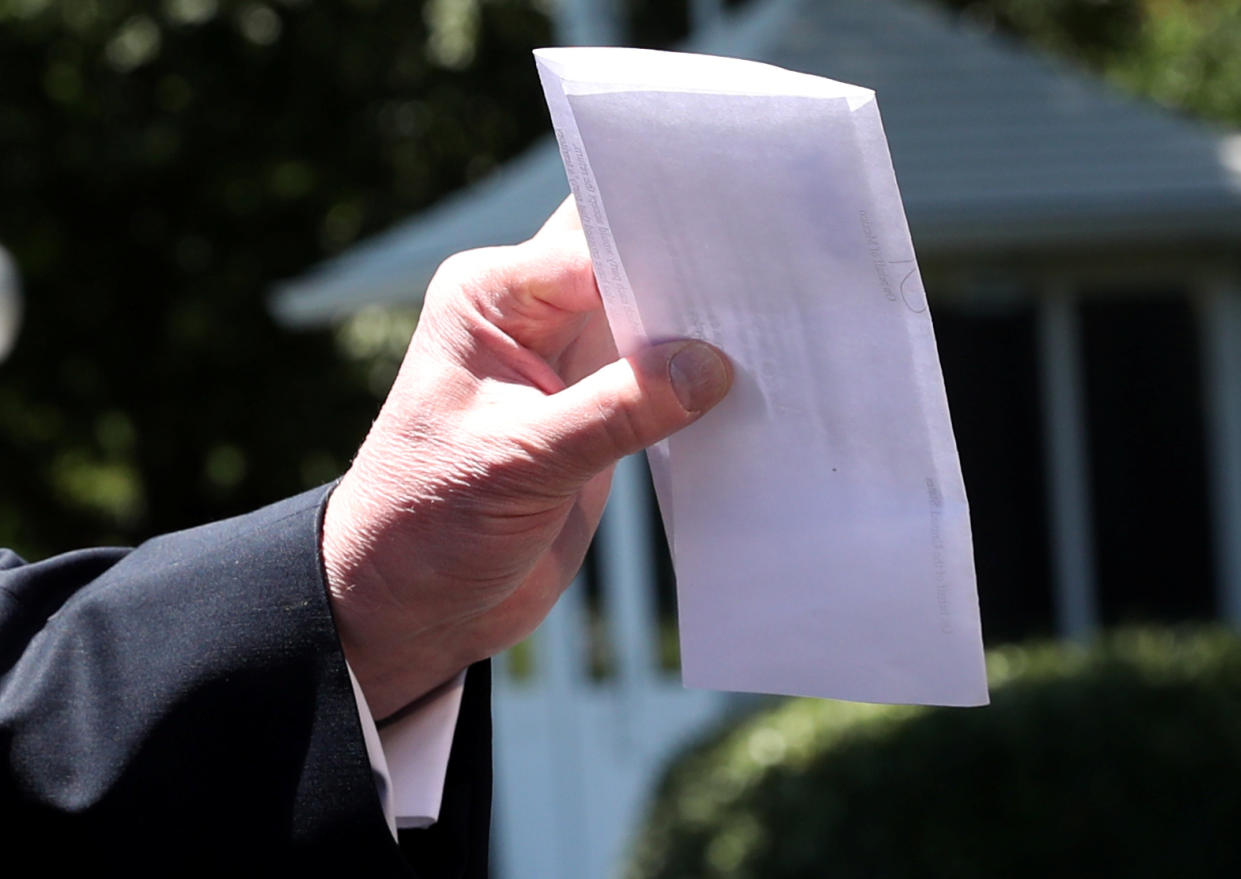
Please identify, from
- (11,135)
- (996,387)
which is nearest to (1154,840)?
(996,387)

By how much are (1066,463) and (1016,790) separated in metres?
2.24

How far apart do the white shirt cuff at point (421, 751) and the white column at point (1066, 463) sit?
601cm

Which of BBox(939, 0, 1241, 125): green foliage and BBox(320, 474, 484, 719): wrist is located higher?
BBox(320, 474, 484, 719): wrist

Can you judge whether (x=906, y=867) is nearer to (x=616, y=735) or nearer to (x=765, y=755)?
(x=765, y=755)

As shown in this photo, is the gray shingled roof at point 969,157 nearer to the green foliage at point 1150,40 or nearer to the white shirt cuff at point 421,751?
the white shirt cuff at point 421,751

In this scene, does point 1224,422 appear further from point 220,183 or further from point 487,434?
point 220,183

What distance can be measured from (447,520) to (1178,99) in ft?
41.8

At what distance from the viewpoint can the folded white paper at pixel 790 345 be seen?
1277 millimetres

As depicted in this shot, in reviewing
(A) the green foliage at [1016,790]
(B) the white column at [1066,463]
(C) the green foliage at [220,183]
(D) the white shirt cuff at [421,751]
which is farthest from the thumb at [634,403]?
(C) the green foliage at [220,183]

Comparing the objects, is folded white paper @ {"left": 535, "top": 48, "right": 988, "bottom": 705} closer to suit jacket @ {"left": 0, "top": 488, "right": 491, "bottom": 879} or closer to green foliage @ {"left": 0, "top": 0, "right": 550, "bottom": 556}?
suit jacket @ {"left": 0, "top": 488, "right": 491, "bottom": 879}

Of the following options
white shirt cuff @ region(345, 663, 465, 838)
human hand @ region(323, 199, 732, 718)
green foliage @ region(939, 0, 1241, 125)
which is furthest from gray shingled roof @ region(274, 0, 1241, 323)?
green foliage @ region(939, 0, 1241, 125)

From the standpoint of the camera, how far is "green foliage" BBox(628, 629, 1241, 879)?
536 centimetres

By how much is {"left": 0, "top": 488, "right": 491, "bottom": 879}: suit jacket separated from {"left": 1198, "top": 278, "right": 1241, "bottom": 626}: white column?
654cm

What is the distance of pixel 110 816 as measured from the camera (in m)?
1.43
